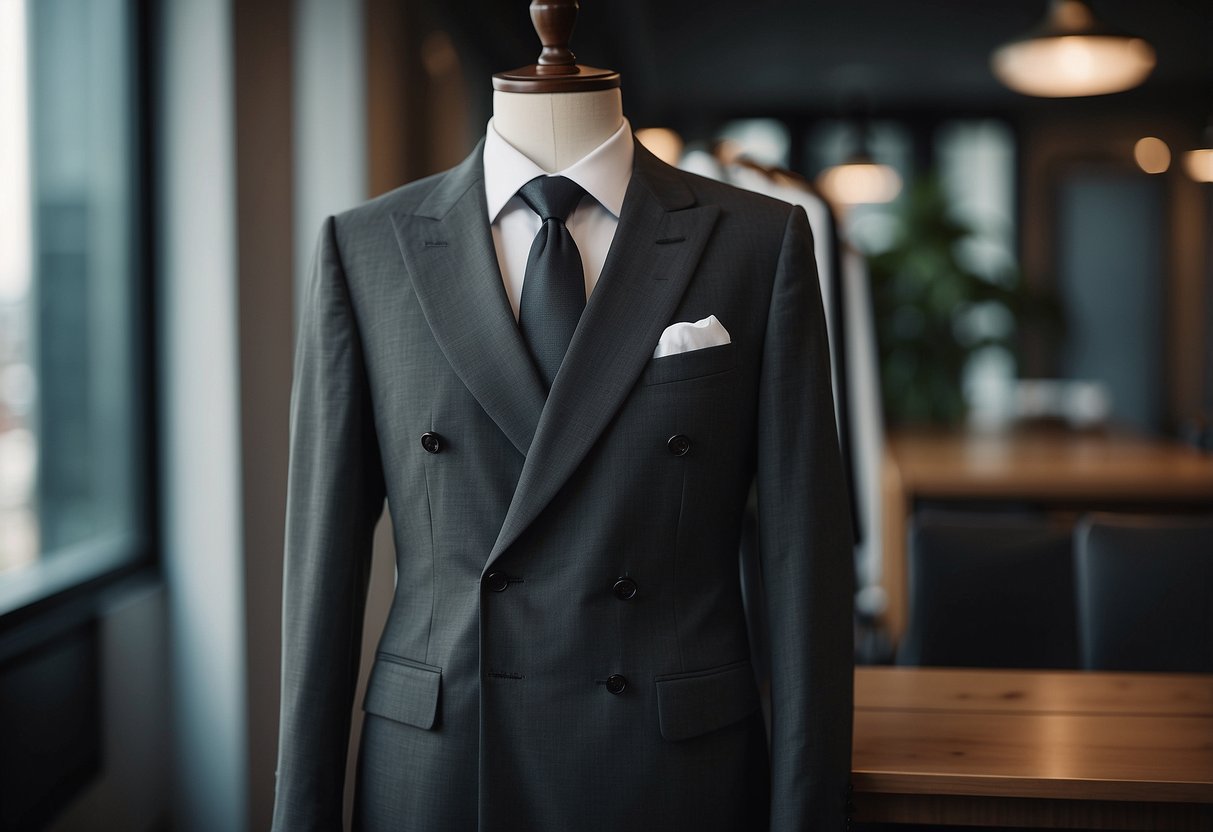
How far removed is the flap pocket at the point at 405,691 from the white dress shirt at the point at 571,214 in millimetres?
407

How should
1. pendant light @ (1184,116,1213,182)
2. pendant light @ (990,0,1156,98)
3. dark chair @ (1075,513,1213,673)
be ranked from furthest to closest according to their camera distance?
1. pendant light @ (1184,116,1213,182)
2. pendant light @ (990,0,1156,98)
3. dark chair @ (1075,513,1213,673)

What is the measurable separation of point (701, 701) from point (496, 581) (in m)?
0.24

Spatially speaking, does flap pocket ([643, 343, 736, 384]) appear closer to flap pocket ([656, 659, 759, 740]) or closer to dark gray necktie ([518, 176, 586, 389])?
dark gray necktie ([518, 176, 586, 389])

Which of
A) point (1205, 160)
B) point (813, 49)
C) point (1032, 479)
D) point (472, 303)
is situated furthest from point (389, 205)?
point (813, 49)

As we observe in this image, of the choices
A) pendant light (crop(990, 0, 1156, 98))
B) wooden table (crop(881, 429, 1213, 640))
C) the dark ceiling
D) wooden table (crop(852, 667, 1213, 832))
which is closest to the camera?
wooden table (crop(852, 667, 1213, 832))

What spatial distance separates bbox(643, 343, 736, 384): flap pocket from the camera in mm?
1078

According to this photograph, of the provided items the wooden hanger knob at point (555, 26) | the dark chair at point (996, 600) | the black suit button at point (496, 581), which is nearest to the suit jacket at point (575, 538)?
the black suit button at point (496, 581)

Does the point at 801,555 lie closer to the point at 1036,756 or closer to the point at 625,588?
the point at 625,588

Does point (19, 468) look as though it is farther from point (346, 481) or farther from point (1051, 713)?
point (1051, 713)

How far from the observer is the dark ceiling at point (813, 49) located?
5.35 metres

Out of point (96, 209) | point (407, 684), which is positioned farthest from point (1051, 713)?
point (96, 209)

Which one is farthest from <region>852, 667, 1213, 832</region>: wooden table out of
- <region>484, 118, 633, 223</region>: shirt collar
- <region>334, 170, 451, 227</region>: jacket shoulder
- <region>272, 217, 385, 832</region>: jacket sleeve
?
<region>334, 170, 451, 227</region>: jacket shoulder

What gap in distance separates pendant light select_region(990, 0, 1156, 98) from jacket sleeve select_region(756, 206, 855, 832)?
1.74 meters

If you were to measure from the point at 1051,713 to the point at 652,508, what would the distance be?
83 centimetres
